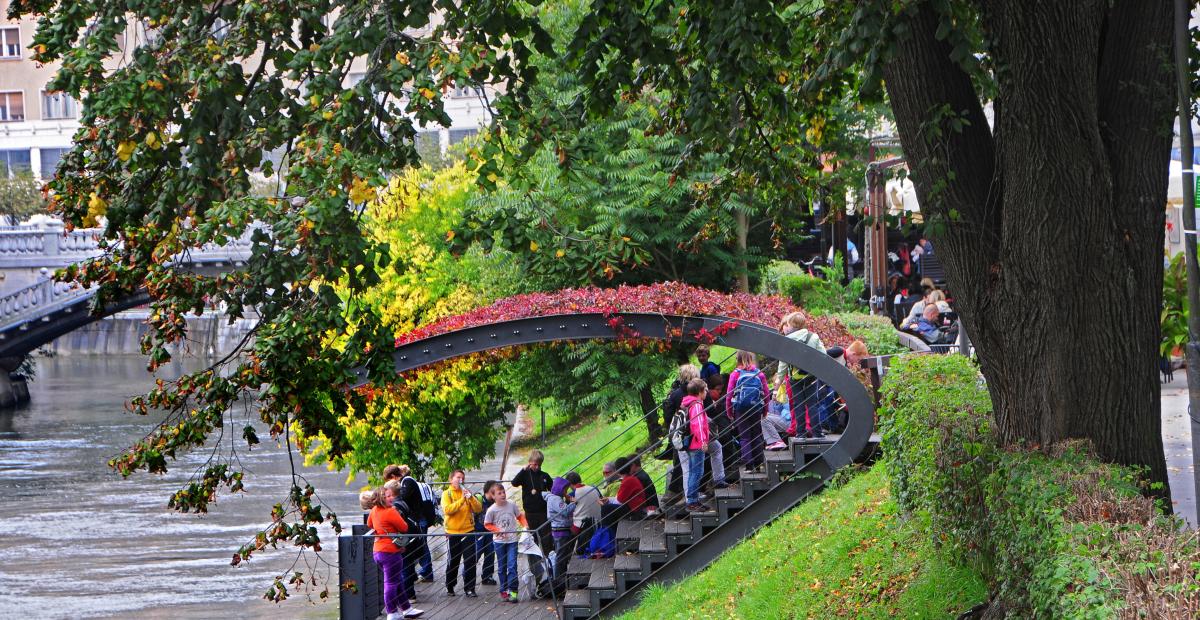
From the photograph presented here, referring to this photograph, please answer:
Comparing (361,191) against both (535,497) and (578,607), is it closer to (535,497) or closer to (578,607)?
(578,607)

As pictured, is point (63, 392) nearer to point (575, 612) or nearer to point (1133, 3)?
point (575, 612)

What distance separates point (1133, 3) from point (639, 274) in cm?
1739

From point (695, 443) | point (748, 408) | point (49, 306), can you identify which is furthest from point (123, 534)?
point (49, 306)

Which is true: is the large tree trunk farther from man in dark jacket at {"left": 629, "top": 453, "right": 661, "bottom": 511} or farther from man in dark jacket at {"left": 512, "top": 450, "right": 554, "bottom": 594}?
man in dark jacket at {"left": 512, "top": 450, "right": 554, "bottom": 594}

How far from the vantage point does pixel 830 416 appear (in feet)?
50.0

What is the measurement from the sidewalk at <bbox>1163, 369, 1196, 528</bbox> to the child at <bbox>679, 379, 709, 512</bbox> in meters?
4.61

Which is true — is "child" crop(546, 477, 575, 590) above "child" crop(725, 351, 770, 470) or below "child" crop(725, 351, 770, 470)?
below

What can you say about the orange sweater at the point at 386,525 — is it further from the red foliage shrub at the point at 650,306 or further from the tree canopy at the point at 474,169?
the tree canopy at the point at 474,169

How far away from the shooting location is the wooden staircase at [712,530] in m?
14.7

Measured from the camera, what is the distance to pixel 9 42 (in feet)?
284

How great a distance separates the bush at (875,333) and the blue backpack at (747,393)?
318cm

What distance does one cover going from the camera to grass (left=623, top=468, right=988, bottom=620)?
10.6 m

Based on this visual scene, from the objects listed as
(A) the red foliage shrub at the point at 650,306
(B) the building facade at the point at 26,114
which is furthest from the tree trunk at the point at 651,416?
(B) the building facade at the point at 26,114

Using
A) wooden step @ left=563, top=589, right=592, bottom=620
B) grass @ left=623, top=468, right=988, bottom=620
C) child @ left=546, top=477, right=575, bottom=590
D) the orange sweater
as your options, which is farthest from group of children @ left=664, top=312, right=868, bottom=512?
the orange sweater
